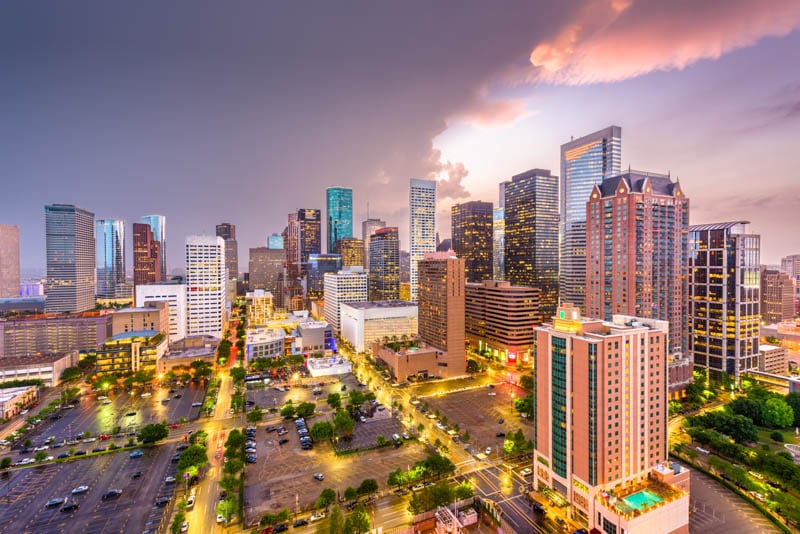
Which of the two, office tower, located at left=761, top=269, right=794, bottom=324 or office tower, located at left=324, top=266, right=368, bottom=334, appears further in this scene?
office tower, located at left=324, top=266, right=368, bottom=334

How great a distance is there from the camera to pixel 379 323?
475 ft

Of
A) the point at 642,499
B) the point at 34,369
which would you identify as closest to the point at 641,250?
the point at 642,499

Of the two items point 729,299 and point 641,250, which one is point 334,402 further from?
point 729,299

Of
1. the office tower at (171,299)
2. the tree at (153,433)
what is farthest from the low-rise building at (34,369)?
the tree at (153,433)

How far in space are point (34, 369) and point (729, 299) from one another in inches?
7936

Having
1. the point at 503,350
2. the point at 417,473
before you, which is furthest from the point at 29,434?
the point at 503,350

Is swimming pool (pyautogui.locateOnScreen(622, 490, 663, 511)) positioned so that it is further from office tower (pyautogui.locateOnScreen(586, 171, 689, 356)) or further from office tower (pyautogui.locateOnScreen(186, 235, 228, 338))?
office tower (pyautogui.locateOnScreen(186, 235, 228, 338))

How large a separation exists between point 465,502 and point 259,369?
8620 cm

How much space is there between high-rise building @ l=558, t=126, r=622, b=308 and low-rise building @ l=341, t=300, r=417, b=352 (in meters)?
68.3

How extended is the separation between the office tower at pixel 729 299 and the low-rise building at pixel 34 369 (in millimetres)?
193035

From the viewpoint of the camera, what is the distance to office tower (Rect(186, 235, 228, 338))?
157 metres

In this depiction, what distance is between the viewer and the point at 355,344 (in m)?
148

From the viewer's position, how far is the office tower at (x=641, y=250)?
9362 centimetres

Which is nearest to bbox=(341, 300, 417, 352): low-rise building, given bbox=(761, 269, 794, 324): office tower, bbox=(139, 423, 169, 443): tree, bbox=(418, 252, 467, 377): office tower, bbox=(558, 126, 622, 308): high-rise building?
bbox=(418, 252, 467, 377): office tower
